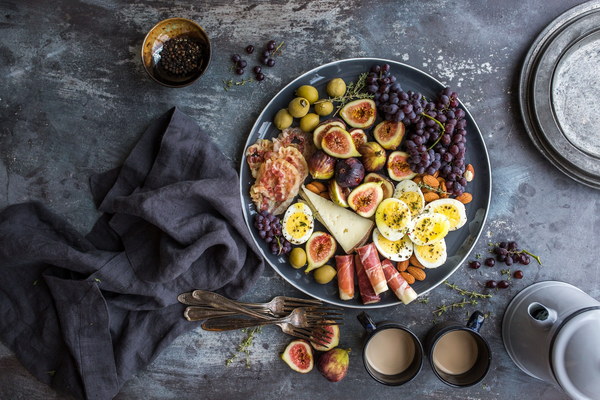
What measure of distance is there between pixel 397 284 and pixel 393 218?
0.33 m

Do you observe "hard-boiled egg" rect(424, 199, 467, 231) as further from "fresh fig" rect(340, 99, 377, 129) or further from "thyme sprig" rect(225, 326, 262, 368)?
"thyme sprig" rect(225, 326, 262, 368)

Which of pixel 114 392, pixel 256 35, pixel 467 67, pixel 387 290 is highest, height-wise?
pixel 256 35

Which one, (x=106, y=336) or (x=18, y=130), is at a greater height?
(x=18, y=130)

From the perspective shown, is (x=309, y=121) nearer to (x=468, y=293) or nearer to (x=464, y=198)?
(x=464, y=198)

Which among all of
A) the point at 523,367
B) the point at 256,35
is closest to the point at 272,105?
the point at 256,35

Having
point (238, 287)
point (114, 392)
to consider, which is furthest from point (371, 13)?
point (114, 392)

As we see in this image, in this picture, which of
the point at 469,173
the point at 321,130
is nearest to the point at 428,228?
the point at 469,173

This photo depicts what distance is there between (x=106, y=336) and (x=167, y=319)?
0.30m

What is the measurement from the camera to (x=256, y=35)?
2.24 meters

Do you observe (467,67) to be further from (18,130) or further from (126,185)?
(18,130)

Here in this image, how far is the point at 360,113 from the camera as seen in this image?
2.15m

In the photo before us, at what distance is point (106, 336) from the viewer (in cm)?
214

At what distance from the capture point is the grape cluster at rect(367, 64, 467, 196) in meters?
2.09

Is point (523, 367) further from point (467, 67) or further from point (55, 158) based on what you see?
point (55, 158)
